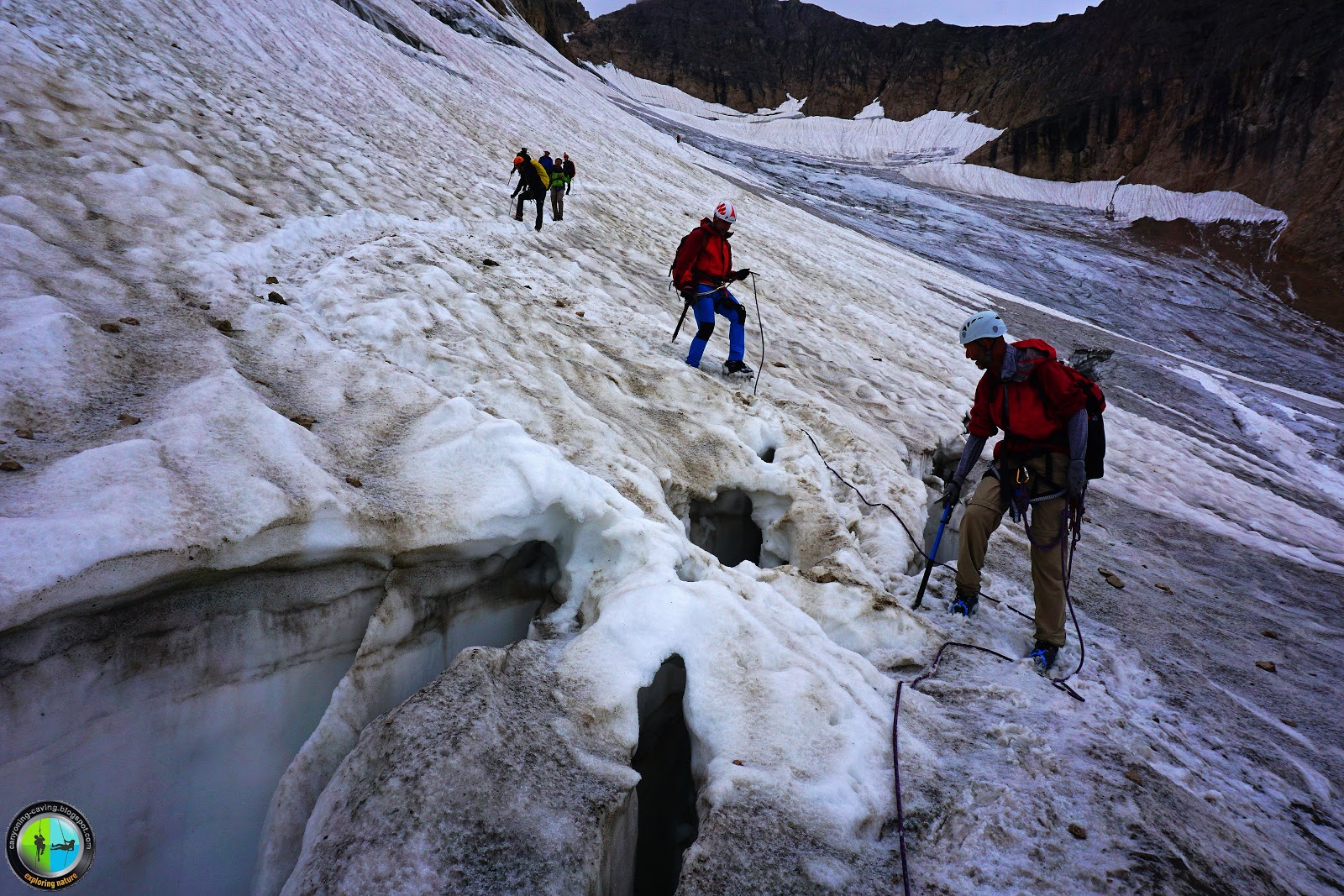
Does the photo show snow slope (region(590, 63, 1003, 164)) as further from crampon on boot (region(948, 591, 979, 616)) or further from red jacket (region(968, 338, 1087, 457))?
crampon on boot (region(948, 591, 979, 616))

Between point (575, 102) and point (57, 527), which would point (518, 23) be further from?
point (57, 527)

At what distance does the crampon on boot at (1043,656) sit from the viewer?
3373mm

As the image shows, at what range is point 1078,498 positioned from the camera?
3490mm

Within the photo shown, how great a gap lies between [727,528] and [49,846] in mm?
3481

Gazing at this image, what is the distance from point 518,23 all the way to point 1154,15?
4139 centimetres

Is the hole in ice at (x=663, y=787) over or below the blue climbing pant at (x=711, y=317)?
below

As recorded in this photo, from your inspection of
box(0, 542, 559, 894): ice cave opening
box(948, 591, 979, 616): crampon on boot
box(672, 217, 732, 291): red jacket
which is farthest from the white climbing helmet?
box(0, 542, 559, 894): ice cave opening

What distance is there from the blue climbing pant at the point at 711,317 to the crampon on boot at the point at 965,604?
2.82 metres

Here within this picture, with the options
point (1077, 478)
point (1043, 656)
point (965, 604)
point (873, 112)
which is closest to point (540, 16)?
point (873, 112)

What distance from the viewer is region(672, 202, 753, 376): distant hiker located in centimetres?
564

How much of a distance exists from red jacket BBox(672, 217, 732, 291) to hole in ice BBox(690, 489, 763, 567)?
7.43ft

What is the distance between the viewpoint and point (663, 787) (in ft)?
9.11

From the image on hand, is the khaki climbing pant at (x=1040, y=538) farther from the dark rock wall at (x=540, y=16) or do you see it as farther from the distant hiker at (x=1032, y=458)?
the dark rock wall at (x=540, y=16)

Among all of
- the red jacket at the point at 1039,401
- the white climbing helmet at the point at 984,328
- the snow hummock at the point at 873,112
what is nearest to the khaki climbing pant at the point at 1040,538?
the red jacket at the point at 1039,401
